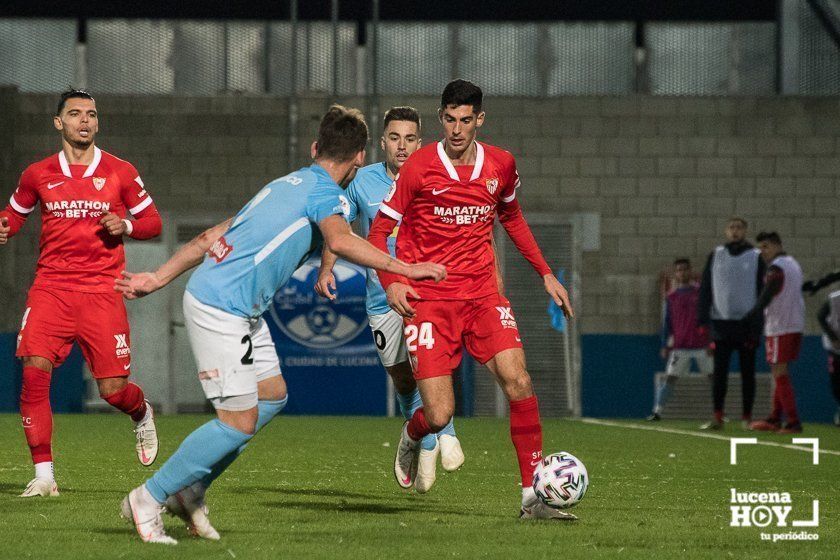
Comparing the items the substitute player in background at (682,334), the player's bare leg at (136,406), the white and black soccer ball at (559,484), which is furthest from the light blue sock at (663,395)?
the white and black soccer ball at (559,484)

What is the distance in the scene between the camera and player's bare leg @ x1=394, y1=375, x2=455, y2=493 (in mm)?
6770

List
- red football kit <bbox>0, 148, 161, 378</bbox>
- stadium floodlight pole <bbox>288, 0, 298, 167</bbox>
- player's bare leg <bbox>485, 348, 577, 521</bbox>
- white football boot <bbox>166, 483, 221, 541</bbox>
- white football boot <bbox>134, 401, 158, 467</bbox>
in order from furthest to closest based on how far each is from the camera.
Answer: stadium floodlight pole <bbox>288, 0, 298, 167</bbox> < white football boot <bbox>134, 401, 158, 467</bbox> < red football kit <bbox>0, 148, 161, 378</bbox> < player's bare leg <bbox>485, 348, 577, 521</bbox> < white football boot <bbox>166, 483, 221, 541</bbox>

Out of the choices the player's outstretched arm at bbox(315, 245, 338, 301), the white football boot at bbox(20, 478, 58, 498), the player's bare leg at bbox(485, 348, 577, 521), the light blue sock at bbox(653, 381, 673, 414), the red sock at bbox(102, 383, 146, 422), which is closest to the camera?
the player's bare leg at bbox(485, 348, 577, 521)

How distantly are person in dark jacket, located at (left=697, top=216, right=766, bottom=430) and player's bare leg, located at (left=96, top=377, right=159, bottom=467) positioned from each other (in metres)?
7.73

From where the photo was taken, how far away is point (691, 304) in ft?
55.4

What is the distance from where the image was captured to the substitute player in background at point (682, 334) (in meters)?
16.8

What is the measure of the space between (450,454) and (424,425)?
0.60 metres

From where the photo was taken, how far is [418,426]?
293 inches

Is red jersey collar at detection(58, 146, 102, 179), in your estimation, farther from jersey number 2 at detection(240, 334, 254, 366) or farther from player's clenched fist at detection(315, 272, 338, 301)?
jersey number 2 at detection(240, 334, 254, 366)

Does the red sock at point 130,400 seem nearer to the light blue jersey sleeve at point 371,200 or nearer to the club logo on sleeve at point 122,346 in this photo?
the club logo on sleeve at point 122,346

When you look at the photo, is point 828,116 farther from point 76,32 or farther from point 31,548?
point 31,548

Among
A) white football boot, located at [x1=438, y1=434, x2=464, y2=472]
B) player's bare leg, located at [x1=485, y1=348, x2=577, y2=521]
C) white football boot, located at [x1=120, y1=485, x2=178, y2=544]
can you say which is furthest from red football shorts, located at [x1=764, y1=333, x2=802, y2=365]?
white football boot, located at [x1=120, y1=485, x2=178, y2=544]

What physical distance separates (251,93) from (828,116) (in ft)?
25.1

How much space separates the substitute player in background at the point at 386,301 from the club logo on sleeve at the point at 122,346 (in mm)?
1104
